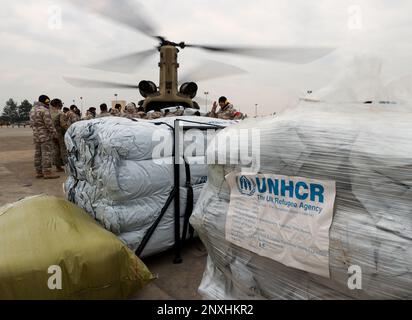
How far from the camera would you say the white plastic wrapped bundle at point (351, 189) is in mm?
1018

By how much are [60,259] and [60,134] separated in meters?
6.63

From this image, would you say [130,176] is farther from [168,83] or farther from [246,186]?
[168,83]

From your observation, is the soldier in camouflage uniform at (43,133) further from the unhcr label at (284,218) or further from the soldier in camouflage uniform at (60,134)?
the unhcr label at (284,218)

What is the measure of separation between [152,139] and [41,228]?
3.17ft

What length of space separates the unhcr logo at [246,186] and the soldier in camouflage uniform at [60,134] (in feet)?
21.4

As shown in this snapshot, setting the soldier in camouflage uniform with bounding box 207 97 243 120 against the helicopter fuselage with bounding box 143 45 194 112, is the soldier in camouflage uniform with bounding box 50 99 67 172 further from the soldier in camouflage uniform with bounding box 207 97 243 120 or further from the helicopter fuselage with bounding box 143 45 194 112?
the soldier in camouflage uniform with bounding box 207 97 243 120

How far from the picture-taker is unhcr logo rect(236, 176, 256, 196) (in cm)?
143

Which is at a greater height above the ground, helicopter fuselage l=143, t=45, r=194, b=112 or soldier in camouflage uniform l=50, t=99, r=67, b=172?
helicopter fuselage l=143, t=45, r=194, b=112

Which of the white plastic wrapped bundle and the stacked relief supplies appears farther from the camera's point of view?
the stacked relief supplies

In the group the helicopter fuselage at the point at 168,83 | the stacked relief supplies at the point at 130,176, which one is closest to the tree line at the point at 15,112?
the helicopter fuselage at the point at 168,83

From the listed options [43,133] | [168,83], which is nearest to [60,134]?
[43,133]

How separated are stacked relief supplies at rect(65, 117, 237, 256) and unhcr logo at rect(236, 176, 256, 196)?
97 cm

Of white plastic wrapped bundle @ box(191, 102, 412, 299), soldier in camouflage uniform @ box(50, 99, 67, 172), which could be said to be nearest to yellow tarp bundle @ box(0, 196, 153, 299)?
white plastic wrapped bundle @ box(191, 102, 412, 299)
